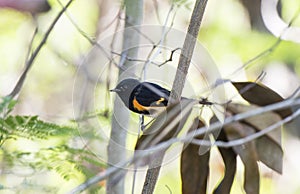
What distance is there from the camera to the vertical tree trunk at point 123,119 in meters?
0.65

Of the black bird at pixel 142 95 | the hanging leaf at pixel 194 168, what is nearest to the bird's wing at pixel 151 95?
the black bird at pixel 142 95

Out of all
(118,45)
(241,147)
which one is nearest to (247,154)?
(241,147)

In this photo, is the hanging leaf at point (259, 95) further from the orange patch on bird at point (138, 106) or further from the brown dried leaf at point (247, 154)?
the orange patch on bird at point (138, 106)

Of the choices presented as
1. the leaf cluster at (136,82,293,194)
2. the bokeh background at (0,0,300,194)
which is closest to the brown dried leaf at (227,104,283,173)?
the leaf cluster at (136,82,293,194)

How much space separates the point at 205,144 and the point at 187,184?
43 mm

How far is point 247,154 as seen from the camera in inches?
23.1

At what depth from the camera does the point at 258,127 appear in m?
0.60

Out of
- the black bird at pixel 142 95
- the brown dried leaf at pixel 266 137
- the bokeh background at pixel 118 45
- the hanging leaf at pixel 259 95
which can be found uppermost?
the bokeh background at pixel 118 45

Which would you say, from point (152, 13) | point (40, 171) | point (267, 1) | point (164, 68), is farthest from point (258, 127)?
point (267, 1)

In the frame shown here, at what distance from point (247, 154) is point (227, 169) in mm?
30

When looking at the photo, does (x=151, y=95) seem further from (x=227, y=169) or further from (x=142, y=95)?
(x=227, y=169)

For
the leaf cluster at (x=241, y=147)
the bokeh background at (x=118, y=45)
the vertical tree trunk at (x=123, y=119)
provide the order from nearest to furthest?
the leaf cluster at (x=241, y=147)
the vertical tree trunk at (x=123, y=119)
the bokeh background at (x=118, y=45)

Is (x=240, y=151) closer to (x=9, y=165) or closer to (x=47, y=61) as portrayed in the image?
(x=9, y=165)

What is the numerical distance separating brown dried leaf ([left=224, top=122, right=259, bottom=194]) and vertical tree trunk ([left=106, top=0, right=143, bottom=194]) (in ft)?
0.36
